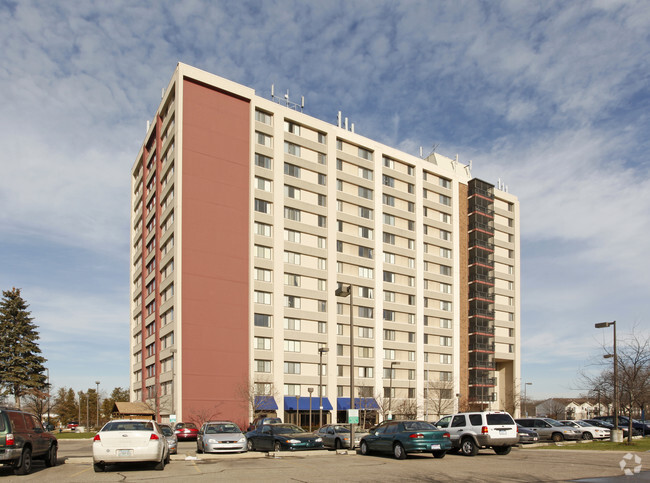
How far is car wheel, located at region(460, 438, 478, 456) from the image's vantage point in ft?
78.1

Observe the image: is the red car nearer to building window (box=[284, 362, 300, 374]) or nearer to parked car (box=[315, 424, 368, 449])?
parked car (box=[315, 424, 368, 449])

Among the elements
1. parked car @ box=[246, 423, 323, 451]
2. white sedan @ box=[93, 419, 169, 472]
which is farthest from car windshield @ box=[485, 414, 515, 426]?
white sedan @ box=[93, 419, 169, 472]

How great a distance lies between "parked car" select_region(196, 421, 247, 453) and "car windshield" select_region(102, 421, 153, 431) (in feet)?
24.0

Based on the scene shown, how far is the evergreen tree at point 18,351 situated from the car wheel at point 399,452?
65027 mm

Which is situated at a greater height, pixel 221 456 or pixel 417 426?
pixel 417 426

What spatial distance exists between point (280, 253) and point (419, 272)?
23082 millimetres

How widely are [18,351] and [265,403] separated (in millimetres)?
34402

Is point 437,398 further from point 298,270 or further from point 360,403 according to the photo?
point 298,270

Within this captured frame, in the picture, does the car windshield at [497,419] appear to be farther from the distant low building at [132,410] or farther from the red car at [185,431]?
the distant low building at [132,410]

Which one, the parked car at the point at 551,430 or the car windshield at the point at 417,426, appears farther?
the parked car at the point at 551,430

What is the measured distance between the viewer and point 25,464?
17.2 metres

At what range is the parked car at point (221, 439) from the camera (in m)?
24.9

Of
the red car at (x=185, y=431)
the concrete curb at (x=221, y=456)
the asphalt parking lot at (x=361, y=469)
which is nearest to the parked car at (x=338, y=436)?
the concrete curb at (x=221, y=456)

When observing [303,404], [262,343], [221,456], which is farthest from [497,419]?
[303,404]
